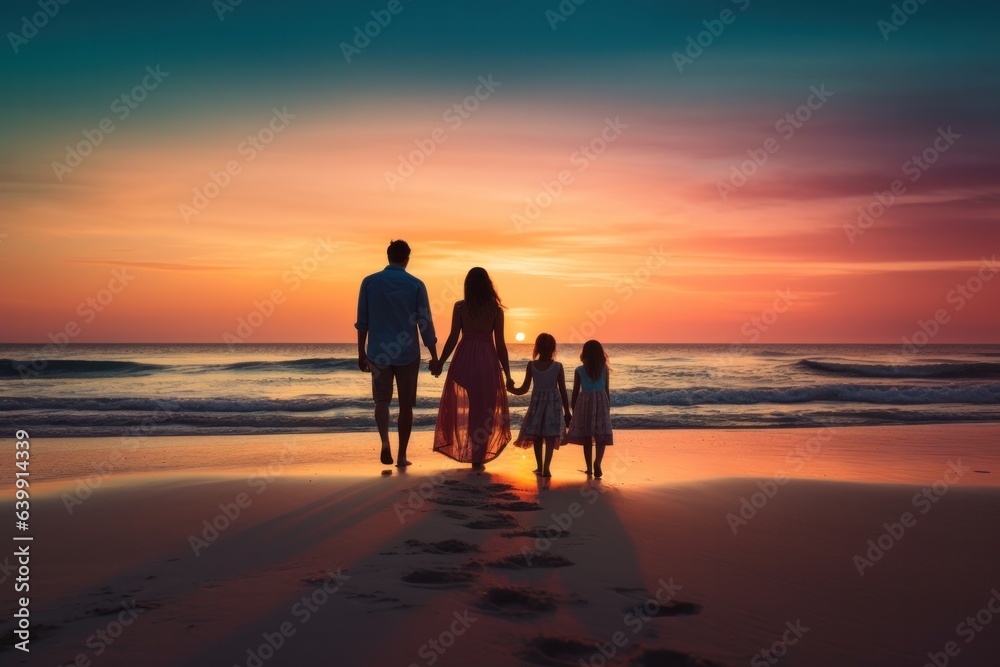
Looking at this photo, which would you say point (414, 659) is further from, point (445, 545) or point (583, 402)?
point (583, 402)

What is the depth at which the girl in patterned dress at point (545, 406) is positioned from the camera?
7758mm

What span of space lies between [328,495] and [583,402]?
9.69 feet

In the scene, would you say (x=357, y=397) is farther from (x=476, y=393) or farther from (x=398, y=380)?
(x=476, y=393)

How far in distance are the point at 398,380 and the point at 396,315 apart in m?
0.70

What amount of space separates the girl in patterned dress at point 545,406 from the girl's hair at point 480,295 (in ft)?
2.01

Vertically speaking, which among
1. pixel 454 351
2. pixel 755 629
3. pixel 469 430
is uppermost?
pixel 454 351

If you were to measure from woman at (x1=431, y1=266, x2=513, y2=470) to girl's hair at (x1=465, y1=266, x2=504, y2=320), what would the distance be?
0.04 ft

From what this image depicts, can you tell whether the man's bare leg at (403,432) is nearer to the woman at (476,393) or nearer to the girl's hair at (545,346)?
the woman at (476,393)

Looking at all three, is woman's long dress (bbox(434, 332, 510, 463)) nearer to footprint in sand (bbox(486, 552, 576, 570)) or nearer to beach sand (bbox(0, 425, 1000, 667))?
beach sand (bbox(0, 425, 1000, 667))

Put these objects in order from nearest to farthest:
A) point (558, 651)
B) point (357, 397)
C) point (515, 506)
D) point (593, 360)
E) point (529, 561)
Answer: point (558, 651), point (529, 561), point (515, 506), point (593, 360), point (357, 397)

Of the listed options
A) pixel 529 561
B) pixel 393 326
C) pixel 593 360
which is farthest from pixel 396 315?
pixel 529 561

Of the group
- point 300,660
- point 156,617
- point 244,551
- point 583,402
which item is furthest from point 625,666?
point 583,402

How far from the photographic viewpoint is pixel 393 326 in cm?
778

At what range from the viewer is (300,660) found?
9.23ft
